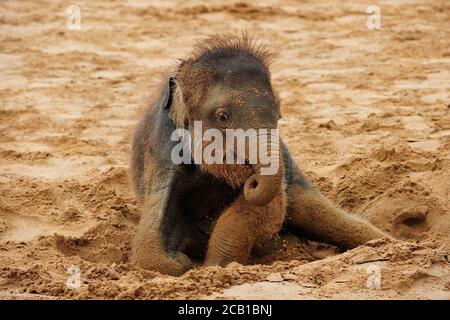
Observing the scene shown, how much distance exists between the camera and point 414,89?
8.80m

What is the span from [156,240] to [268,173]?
96 cm

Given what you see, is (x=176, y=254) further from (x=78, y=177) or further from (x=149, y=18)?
(x=149, y=18)

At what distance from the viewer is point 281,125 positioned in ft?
26.6

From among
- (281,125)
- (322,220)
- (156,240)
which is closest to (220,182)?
(156,240)

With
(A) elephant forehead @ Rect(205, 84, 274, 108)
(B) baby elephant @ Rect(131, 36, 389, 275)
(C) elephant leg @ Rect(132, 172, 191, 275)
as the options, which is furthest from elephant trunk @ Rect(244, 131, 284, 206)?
(C) elephant leg @ Rect(132, 172, 191, 275)

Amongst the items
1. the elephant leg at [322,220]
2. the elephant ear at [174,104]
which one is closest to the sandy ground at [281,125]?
the elephant leg at [322,220]

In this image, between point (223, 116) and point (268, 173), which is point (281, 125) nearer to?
point (223, 116)

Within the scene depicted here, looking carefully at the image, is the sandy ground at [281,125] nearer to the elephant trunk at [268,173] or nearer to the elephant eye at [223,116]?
the elephant trunk at [268,173]

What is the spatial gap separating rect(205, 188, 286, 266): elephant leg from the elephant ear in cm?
60

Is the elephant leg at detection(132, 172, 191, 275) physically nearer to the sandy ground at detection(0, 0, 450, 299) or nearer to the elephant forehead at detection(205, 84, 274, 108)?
the sandy ground at detection(0, 0, 450, 299)

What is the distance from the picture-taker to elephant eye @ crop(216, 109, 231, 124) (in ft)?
16.4

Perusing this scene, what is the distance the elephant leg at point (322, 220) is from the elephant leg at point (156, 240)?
3.06 ft
